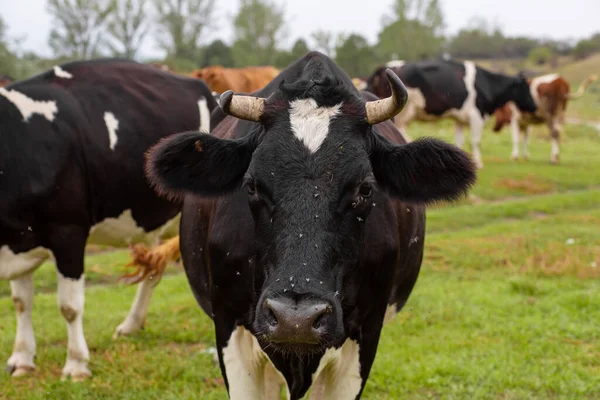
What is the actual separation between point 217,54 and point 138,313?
44.8 meters

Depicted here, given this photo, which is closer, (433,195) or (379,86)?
(433,195)

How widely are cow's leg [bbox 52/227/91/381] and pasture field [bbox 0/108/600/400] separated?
15 centimetres

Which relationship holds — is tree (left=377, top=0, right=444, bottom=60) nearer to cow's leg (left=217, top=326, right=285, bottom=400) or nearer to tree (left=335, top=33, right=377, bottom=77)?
tree (left=335, top=33, right=377, bottom=77)

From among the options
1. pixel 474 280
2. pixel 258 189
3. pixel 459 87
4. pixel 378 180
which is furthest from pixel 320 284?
pixel 459 87

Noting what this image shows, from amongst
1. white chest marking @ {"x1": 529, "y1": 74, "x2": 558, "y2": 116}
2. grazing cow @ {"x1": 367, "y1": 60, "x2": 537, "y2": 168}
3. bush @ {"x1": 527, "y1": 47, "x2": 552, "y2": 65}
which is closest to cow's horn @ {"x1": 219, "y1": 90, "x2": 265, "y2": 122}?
grazing cow @ {"x1": 367, "y1": 60, "x2": 537, "y2": 168}

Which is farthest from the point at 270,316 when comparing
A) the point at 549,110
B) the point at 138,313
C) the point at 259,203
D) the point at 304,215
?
the point at 549,110

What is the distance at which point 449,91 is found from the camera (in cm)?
1546

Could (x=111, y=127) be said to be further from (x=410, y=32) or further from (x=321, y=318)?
(x=410, y=32)

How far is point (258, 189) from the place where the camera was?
2812 mm

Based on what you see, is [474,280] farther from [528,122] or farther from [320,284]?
[528,122]

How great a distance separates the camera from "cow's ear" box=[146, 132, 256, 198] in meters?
3.03

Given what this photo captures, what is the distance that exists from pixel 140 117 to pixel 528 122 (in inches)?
674

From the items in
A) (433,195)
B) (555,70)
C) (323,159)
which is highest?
(323,159)

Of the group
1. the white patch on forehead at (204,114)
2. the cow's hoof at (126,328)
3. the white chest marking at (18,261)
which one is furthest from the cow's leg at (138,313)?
the white patch on forehead at (204,114)
